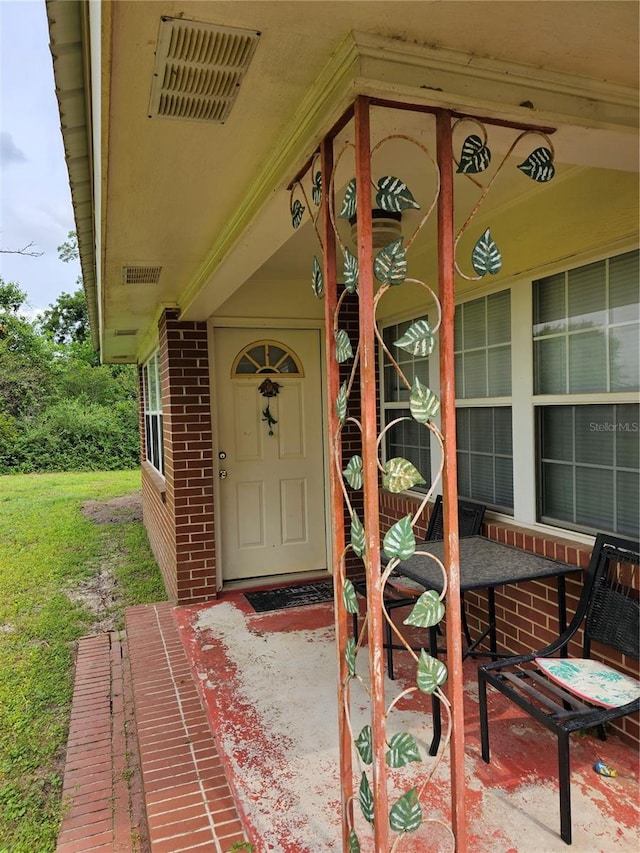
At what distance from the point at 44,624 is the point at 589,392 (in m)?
4.32

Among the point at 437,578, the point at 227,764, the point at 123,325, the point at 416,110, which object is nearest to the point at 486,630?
the point at 437,578

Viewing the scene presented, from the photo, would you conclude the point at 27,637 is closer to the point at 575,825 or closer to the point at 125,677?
the point at 125,677

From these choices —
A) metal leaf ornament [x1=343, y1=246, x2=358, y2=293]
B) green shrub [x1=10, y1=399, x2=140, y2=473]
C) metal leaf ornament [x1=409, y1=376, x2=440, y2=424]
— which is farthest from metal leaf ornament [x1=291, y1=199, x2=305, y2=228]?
green shrub [x1=10, y1=399, x2=140, y2=473]

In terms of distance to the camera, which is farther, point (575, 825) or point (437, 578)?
point (437, 578)

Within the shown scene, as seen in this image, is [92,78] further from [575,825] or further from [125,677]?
[125,677]

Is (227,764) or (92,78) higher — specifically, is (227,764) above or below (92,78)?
below

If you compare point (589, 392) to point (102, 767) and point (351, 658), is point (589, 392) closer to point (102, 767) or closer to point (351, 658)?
point (351, 658)

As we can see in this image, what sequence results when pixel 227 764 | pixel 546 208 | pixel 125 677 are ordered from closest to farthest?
pixel 227 764 → pixel 546 208 → pixel 125 677

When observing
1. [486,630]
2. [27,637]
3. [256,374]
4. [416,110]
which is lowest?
[27,637]

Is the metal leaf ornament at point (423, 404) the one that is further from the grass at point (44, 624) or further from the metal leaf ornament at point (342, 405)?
the grass at point (44, 624)

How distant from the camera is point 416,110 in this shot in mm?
1404

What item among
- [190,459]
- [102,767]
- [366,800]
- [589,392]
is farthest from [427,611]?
[190,459]

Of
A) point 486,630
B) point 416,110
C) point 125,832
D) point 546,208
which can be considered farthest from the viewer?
point 486,630

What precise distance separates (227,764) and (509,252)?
9.11 ft
